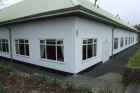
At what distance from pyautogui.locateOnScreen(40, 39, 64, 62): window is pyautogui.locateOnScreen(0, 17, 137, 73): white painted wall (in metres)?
0.31

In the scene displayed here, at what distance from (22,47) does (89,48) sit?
6.16 m

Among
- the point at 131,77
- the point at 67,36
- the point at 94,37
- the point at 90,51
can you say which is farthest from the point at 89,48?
the point at 131,77

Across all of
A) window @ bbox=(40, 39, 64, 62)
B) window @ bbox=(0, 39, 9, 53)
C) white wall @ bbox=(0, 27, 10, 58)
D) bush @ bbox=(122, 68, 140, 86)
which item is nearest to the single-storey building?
window @ bbox=(40, 39, 64, 62)

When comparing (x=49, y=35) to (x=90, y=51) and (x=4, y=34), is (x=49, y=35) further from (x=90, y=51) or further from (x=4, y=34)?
(x=4, y=34)

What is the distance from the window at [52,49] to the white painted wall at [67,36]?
31 centimetres

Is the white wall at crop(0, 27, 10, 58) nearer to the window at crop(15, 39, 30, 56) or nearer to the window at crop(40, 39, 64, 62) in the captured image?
the window at crop(15, 39, 30, 56)

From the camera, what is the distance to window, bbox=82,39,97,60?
36.8 feet

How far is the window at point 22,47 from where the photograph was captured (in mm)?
13545

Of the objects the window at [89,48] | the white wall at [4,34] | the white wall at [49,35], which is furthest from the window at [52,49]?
the white wall at [4,34]

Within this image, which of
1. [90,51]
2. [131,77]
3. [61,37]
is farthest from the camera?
[90,51]

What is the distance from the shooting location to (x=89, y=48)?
1198 centimetres

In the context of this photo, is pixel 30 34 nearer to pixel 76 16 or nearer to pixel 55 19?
pixel 55 19

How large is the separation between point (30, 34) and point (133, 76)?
27.5 feet

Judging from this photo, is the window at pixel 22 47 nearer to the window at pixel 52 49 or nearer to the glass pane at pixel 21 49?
the glass pane at pixel 21 49
